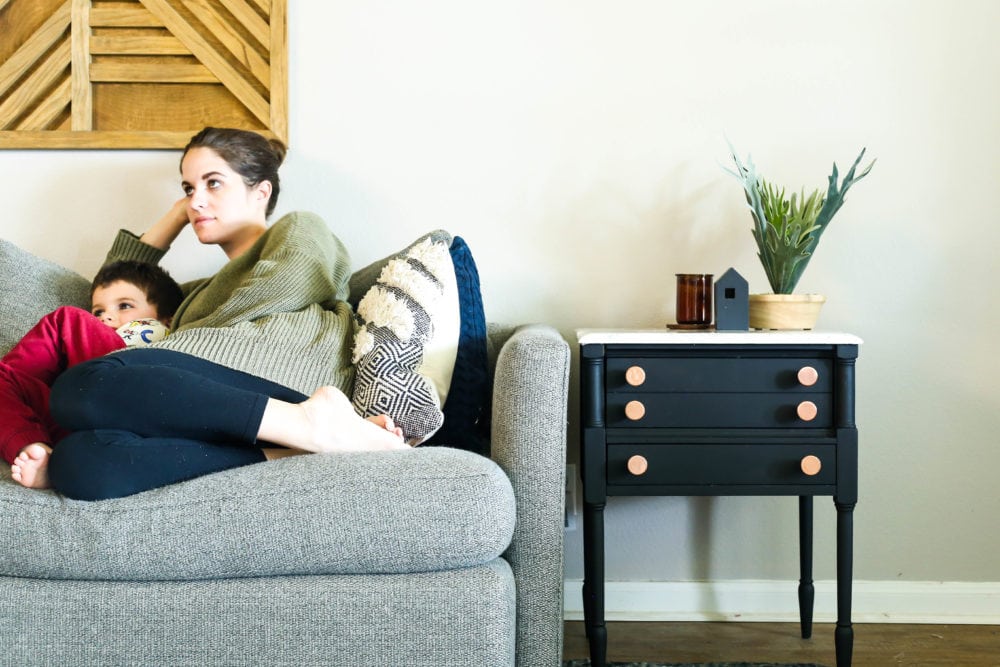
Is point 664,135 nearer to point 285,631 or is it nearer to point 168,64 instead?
point 168,64

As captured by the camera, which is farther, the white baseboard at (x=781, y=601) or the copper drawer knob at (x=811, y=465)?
the white baseboard at (x=781, y=601)

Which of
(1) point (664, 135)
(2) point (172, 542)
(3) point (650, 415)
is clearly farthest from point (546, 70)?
(2) point (172, 542)

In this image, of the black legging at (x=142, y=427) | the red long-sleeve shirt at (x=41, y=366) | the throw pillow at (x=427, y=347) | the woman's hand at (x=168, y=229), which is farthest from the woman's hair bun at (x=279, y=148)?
the black legging at (x=142, y=427)

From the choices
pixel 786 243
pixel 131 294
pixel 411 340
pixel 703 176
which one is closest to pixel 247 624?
pixel 411 340

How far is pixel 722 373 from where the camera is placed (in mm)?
1759

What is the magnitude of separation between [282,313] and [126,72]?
2.96 feet

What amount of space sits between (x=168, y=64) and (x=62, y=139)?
31 centimetres

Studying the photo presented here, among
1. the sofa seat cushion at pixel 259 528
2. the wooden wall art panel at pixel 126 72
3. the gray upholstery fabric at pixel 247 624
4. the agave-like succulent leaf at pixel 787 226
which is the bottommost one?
the gray upholstery fabric at pixel 247 624

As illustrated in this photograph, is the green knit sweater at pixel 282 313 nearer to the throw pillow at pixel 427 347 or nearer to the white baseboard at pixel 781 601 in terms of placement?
the throw pillow at pixel 427 347

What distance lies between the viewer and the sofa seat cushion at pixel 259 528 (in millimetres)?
1315

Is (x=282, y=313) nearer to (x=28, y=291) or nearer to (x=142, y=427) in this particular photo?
(x=142, y=427)

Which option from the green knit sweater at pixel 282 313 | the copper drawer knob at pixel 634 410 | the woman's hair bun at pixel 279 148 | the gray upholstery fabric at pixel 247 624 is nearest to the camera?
the gray upholstery fabric at pixel 247 624

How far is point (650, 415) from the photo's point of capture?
5.79 ft

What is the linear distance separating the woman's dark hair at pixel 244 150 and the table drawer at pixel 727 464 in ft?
3.31
